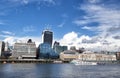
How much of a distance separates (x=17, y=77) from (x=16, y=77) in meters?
0.35

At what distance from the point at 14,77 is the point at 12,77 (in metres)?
0.69

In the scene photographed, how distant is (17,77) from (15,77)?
678mm

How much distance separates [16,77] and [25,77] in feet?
10.1

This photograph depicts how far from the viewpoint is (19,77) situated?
85000mm

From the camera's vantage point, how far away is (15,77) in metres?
84.6

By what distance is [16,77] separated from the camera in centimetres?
8469

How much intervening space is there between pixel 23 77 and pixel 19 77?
1.64 m

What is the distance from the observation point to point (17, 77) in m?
84.9

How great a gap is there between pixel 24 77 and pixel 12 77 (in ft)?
13.3

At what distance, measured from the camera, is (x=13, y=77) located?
8462 cm

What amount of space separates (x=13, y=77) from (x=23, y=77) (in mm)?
3351

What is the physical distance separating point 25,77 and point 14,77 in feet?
12.0

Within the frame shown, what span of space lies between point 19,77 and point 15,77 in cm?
131

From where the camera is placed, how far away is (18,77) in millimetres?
85000
